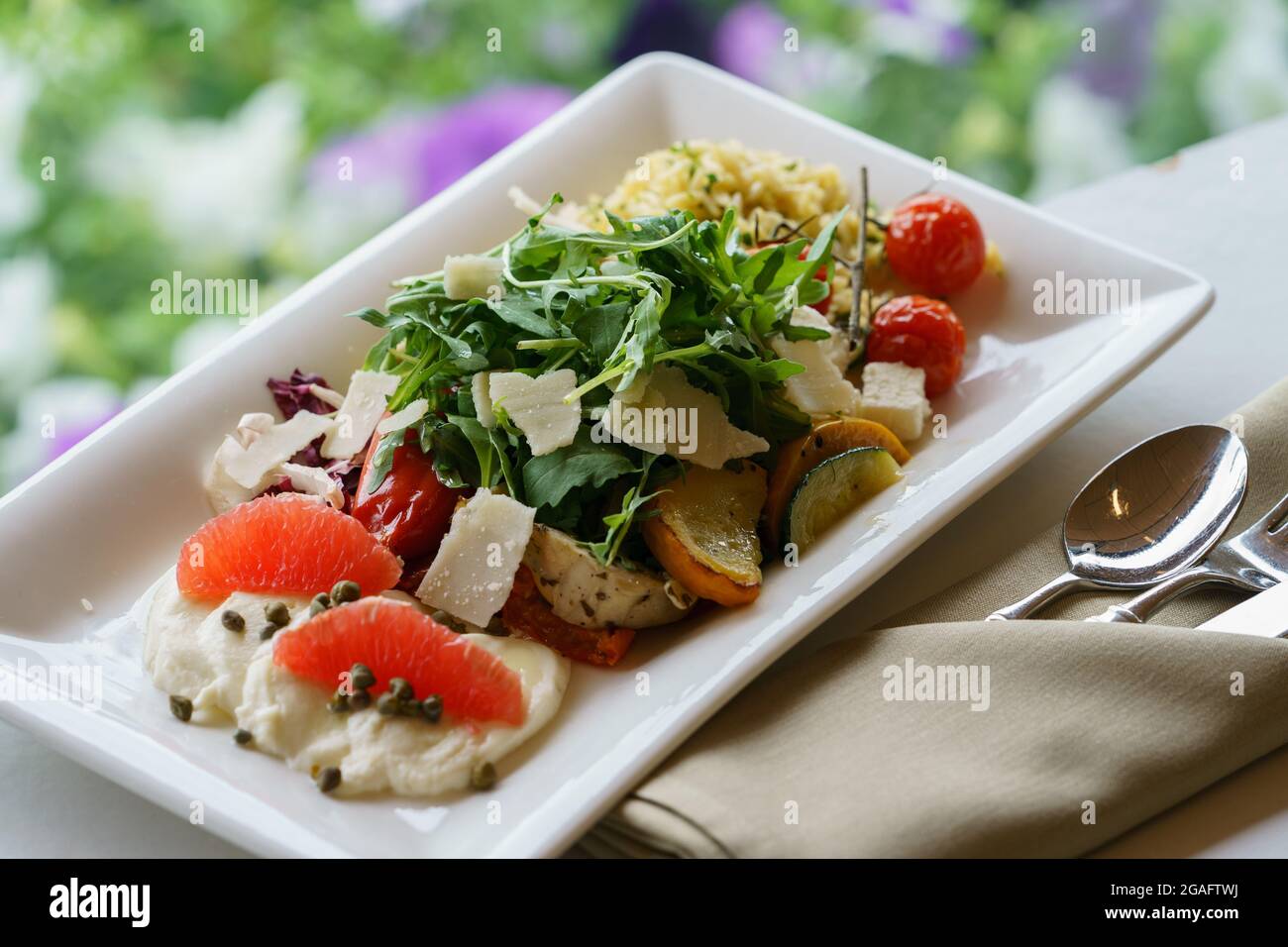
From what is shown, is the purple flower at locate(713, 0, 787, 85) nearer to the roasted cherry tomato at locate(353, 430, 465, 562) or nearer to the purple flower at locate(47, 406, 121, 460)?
the purple flower at locate(47, 406, 121, 460)

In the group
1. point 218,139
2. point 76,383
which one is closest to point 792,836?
point 76,383

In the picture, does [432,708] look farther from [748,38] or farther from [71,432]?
[748,38]

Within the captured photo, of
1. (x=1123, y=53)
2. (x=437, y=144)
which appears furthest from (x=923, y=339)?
(x=1123, y=53)

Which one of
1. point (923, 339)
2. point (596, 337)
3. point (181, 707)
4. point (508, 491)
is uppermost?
point (596, 337)

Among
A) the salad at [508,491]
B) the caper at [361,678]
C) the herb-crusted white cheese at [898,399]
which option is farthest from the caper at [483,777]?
the herb-crusted white cheese at [898,399]

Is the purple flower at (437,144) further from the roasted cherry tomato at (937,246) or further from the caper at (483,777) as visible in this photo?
the caper at (483,777)

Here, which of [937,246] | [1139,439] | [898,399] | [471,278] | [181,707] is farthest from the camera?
[937,246]

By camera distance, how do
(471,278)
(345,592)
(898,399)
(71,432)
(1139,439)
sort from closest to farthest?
(345,592) → (471,278) → (898,399) → (1139,439) → (71,432)
